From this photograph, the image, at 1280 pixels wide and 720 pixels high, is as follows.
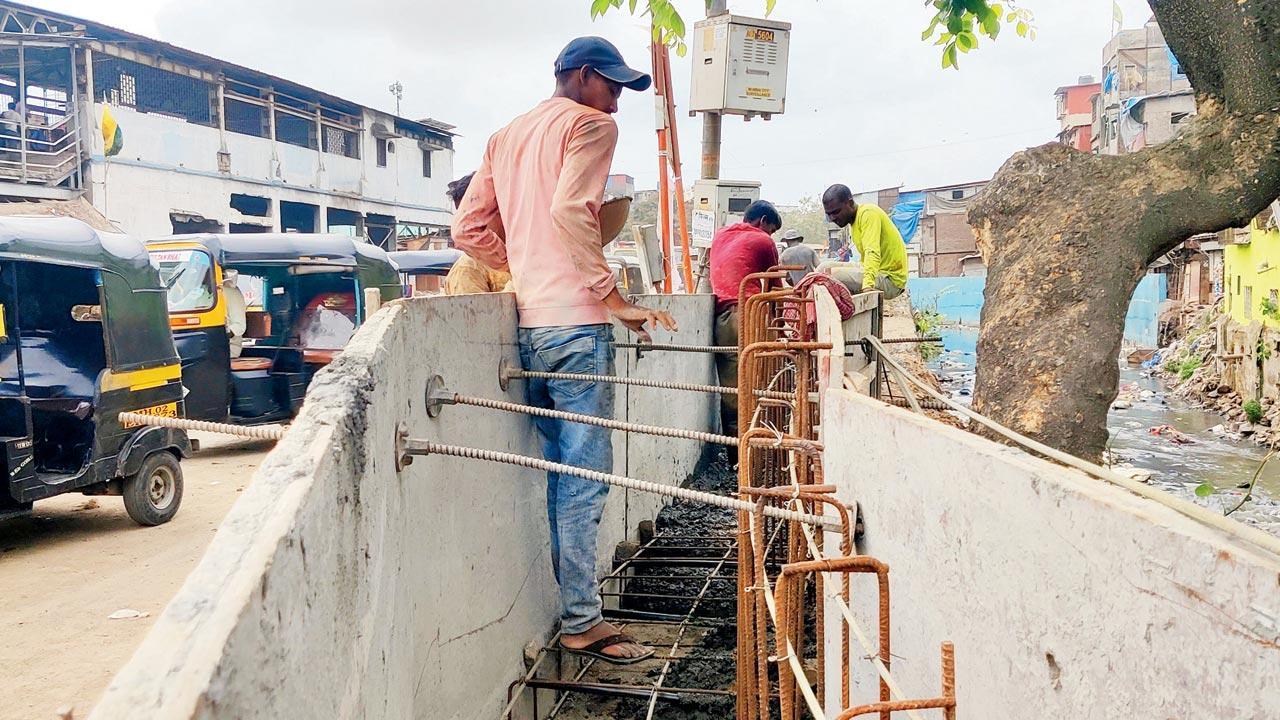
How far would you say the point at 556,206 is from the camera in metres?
3.38

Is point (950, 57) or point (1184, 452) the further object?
point (1184, 452)

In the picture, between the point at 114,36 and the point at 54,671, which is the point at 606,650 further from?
the point at 114,36

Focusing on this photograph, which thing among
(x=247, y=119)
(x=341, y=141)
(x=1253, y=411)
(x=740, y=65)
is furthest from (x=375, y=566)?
(x=341, y=141)

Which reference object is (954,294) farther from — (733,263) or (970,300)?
(733,263)

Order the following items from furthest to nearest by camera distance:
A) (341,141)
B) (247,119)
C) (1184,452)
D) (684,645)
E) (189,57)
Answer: (341,141), (247,119), (189,57), (1184,452), (684,645)

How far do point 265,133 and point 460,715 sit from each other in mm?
25322

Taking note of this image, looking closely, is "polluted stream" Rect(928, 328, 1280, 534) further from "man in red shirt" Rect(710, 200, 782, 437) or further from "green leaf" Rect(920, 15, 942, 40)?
"green leaf" Rect(920, 15, 942, 40)

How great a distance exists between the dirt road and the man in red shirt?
4458 mm

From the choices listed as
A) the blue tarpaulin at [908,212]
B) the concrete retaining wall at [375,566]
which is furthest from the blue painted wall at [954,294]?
the concrete retaining wall at [375,566]

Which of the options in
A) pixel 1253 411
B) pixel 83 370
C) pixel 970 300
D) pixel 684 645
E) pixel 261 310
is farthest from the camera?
pixel 970 300

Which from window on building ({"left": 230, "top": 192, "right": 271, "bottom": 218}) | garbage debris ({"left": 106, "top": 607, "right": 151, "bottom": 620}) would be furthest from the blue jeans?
window on building ({"left": 230, "top": 192, "right": 271, "bottom": 218})

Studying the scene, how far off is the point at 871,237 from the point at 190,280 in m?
7.01

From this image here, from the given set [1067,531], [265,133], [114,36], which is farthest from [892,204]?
[1067,531]

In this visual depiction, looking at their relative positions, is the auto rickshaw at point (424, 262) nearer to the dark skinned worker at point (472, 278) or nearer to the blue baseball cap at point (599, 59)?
the dark skinned worker at point (472, 278)
